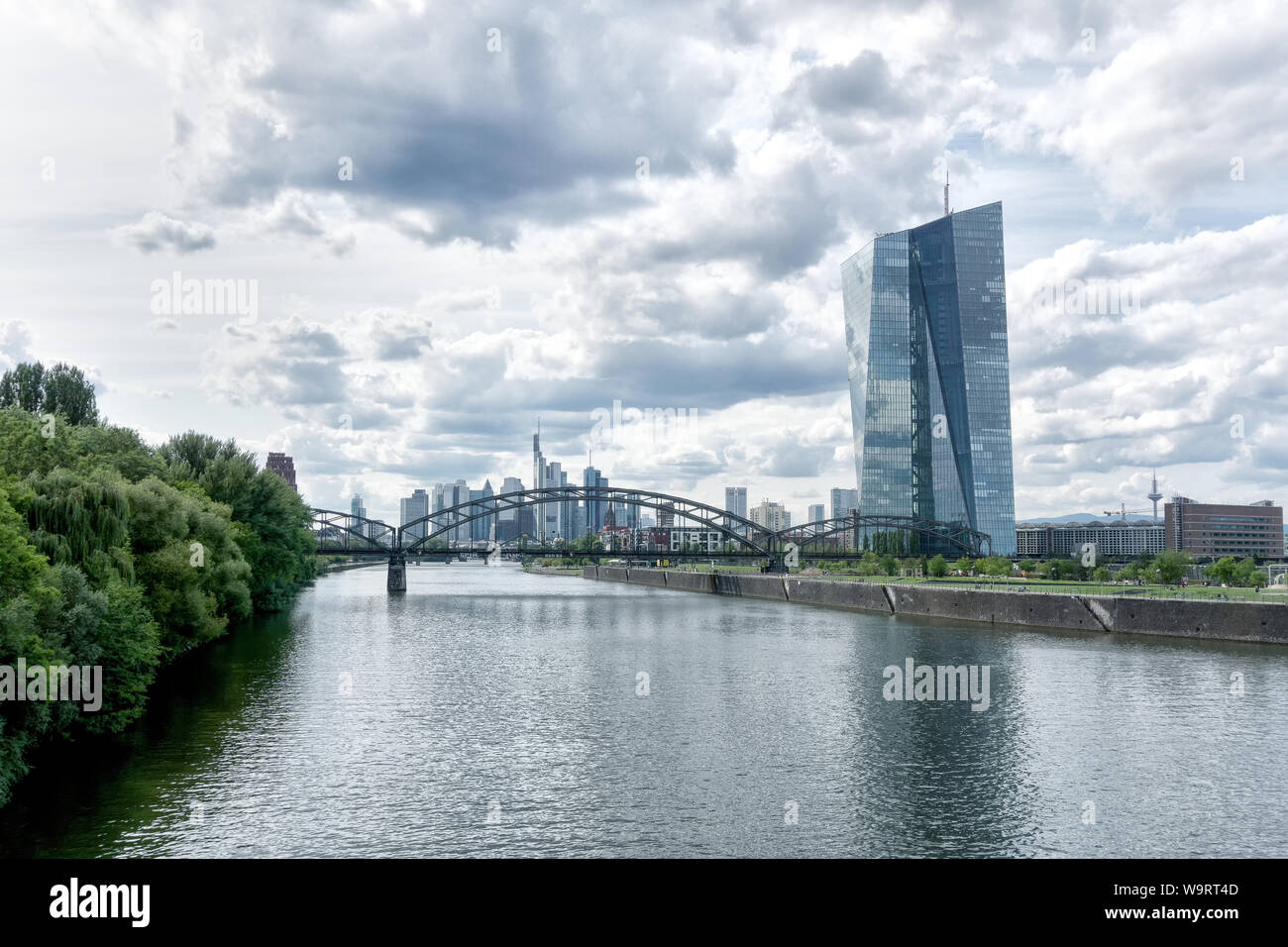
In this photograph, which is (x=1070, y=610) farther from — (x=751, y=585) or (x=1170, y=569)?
(x=751, y=585)

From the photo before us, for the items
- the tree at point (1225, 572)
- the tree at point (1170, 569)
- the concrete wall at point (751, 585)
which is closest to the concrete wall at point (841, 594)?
the concrete wall at point (751, 585)

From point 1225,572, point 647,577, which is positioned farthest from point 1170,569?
point 647,577

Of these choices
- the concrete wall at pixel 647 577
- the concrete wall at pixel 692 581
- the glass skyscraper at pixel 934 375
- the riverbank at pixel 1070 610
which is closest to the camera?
the riverbank at pixel 1070 610

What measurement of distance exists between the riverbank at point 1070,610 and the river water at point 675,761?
4.07 meters

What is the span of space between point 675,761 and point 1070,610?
4583cm

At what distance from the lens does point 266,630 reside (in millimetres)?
63750

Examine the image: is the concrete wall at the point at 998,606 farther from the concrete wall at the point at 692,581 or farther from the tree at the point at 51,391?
the tree at the point at 51,391

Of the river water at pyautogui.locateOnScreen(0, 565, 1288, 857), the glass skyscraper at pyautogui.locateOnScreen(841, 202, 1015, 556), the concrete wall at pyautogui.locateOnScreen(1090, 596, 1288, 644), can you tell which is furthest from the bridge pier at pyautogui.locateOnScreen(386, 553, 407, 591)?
the glass skyscraper at pyautogui.locateOnScreen(841, 202, 1015, 556)

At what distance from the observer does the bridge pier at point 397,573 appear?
122 metres

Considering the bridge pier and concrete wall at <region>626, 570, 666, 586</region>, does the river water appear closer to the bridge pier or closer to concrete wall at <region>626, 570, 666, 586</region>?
the bridge pier

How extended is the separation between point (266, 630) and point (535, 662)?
77.3 feet

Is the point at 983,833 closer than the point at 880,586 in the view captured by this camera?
Yes

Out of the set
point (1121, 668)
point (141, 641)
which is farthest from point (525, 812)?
point (1121, 668)
